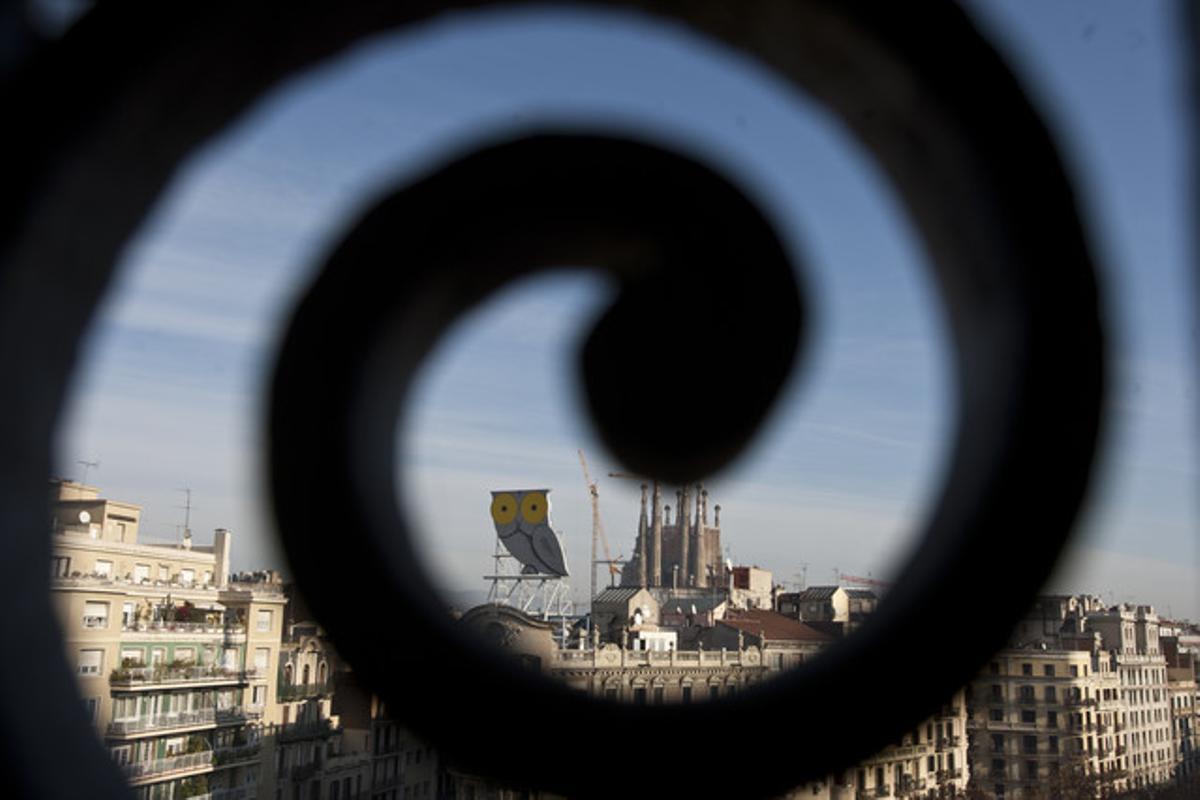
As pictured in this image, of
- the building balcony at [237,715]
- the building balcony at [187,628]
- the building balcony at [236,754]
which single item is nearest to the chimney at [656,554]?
the building balcony at [237,715]

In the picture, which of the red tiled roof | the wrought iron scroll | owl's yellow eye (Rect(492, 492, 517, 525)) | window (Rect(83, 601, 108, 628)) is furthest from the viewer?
owl's yellow eye (Rect(492, 492, 517, 525))

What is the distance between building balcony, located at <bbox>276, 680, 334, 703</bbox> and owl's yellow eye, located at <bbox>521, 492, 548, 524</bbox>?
16760 mm

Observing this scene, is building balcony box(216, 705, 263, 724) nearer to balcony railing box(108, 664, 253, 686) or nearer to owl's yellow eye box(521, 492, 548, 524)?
balcony railing box(108, 664, 253, 686)

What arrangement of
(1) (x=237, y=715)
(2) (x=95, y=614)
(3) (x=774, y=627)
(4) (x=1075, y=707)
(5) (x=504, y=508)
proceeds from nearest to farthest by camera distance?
(2) (x=95, y=614) → (1) (x=237, y=715) → (4) (x=1075, y=707) → (3) (x=774, y=627) → (5) (x=504, y=508)

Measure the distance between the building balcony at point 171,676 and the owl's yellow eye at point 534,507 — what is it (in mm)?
20296

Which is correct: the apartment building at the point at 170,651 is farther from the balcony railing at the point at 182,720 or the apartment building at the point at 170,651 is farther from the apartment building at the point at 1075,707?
the apartment building at the point at 1075,707

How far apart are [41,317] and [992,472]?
4.28 feet

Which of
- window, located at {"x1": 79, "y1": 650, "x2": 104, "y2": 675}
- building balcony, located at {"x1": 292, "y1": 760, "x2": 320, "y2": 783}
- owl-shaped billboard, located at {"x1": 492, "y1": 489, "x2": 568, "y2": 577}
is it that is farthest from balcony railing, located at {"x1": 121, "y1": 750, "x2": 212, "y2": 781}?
owl-shaped billboard, located at {"x1": 492, "y1": 489, "x2": 568, "y2": 577}

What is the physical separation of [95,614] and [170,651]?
228 inches

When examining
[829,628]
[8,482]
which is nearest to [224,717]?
[829,628]

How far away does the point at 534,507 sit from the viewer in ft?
208

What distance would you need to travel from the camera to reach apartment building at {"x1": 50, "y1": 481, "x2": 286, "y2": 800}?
37.6 metres

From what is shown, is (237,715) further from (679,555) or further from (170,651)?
(679,555)

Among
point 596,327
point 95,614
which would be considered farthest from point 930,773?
point 596,327
